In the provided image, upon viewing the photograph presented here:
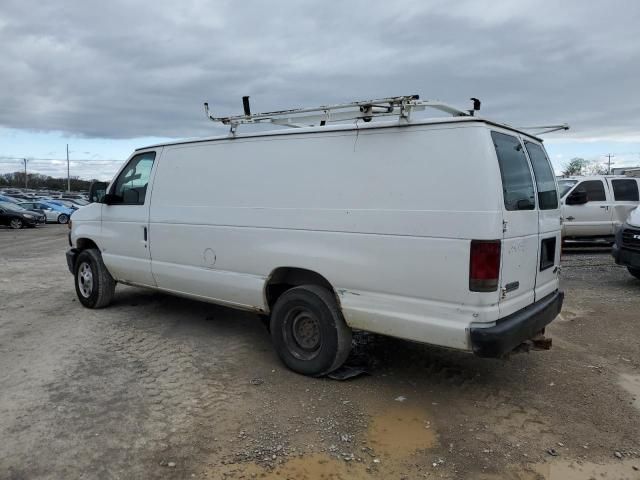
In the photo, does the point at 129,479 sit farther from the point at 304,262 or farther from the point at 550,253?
the point at 550,253

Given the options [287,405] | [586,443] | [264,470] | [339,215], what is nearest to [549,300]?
[586,443]

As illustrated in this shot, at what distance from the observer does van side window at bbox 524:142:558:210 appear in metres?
4.54

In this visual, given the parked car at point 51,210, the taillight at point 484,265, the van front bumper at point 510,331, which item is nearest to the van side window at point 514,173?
the taillight at point 484,265

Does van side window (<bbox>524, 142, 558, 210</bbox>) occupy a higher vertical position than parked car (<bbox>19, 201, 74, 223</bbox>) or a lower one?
higher

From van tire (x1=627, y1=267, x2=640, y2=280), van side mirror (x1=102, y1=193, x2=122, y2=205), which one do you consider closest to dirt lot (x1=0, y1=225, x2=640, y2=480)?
van side mirror (x1=102, y1=193, x2=122, y2=205)

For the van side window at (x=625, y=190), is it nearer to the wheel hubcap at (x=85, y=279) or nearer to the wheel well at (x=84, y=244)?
the wheel well at (x=84, y=244)

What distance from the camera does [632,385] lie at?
15.3 ft

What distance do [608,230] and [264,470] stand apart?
479 inches

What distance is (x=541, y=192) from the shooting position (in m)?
4.55

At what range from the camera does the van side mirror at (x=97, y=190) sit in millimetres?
6954

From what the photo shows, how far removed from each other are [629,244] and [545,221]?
5169 mm

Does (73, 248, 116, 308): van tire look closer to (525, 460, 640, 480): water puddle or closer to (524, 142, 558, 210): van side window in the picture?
(524, 142, 558, 210): van side window

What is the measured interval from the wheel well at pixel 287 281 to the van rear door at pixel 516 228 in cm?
139

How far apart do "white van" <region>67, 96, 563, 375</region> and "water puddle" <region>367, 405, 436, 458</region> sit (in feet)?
2.03
